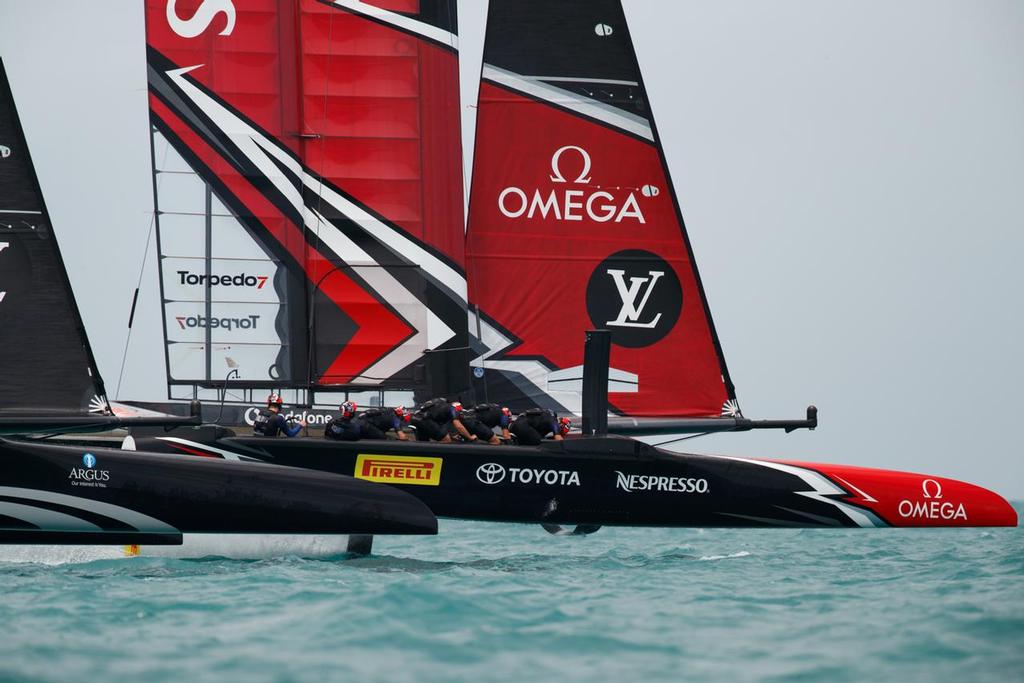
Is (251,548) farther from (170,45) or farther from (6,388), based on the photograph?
(170,45)

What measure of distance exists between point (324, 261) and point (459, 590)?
5.97 m

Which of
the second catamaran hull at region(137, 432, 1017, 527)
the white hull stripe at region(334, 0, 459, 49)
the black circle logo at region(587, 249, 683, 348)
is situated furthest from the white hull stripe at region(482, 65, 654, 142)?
the second catamaran hull at region(137, 432, 1017, 527)

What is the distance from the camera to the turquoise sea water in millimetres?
7867

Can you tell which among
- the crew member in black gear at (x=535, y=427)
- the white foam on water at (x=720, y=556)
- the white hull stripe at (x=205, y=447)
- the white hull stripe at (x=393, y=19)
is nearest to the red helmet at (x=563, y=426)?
the crew member in black gear at (x=535, y=427)

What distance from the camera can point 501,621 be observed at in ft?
30.3

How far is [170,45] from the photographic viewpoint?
15.8 metres

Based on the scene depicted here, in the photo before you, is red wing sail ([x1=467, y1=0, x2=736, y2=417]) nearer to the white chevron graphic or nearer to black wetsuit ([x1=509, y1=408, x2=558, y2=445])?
the white chevron graphic

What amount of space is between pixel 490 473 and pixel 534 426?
85 cm

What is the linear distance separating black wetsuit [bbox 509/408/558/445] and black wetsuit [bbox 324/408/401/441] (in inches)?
46.3

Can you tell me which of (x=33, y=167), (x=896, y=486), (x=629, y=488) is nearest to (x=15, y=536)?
(x=33, y=167)

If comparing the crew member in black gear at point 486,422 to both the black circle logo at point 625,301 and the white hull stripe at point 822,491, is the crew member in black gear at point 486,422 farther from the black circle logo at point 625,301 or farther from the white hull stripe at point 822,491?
the black circle logo at point 625,301

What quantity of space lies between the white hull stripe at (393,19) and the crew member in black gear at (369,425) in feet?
14.7

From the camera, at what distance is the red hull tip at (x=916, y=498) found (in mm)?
14867

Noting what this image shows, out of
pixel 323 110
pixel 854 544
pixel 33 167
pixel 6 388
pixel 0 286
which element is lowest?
pixel 854 544
